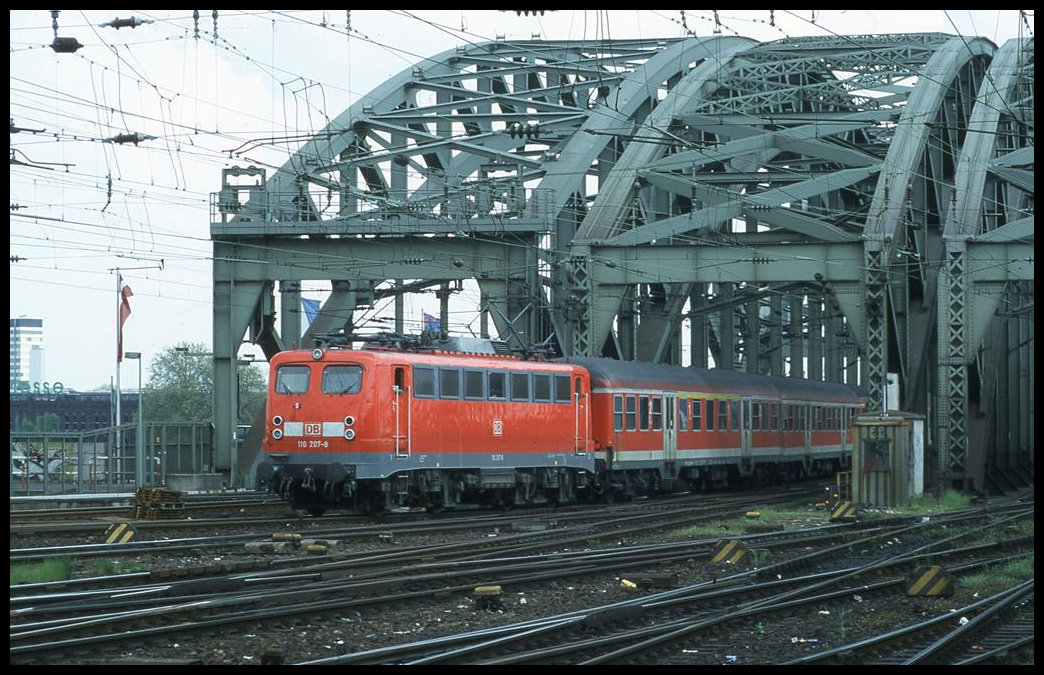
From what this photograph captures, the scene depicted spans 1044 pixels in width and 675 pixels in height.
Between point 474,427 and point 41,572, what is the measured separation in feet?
40.4

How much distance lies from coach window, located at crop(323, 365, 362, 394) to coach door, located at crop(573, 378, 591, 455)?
6.72 metres

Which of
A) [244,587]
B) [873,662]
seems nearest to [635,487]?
[244,587]

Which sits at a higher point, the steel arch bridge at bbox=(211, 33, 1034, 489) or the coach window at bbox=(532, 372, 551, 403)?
the steel arch bridge at bbox=(211, 33, 1034, 489)

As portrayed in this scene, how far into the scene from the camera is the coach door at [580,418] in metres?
32.1

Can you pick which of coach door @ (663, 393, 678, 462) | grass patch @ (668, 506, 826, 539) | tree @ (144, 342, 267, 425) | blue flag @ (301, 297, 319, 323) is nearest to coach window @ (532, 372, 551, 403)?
grass patch @ (668, 506, 826, 539)

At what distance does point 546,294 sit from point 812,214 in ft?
37.4

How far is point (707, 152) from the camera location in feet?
142

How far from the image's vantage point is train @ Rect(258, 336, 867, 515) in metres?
26.7

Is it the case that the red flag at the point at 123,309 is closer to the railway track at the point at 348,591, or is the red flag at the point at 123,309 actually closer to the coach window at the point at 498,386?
the coach window at the point at 498,386

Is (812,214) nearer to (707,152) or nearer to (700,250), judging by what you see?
(707,152)

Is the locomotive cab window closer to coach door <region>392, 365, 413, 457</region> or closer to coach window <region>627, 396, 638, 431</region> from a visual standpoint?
coach door <region>392, 365, 413, 457</region>

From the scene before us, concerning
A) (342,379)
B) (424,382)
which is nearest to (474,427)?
(424,382)

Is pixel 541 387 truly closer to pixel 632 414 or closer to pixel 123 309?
pixel 632 414

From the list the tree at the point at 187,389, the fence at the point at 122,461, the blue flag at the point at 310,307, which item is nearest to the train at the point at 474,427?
the fence at the point at 122,461
